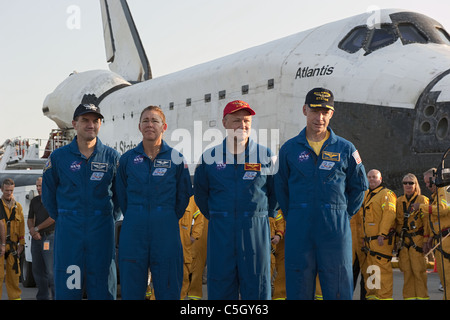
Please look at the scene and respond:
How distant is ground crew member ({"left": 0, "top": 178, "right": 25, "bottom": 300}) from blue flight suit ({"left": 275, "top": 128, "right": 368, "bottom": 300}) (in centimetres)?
480

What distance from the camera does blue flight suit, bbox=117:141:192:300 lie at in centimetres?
448

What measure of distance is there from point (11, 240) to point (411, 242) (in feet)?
17.0

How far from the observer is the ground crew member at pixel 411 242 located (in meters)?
7.00

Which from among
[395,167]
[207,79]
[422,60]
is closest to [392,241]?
[395,167]

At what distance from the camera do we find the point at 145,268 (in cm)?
452

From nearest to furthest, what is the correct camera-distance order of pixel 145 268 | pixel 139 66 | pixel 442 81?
pixel 145 268, pixel 442 81, pixel 139 66

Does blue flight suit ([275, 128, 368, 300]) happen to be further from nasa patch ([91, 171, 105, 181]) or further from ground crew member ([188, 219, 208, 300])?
ground crew member ([188, 219, 208, 300])

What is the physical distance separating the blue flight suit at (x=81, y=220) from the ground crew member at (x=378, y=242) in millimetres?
3449

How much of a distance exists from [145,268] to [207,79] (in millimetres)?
8698

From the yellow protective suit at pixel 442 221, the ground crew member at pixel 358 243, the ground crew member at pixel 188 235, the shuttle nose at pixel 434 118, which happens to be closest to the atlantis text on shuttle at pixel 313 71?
the shuttle nose at pixel 434 118

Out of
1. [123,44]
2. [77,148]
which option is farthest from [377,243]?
[123,44]

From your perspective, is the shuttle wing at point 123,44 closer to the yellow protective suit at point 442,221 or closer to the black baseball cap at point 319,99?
the yellow protective suit at point 442,221

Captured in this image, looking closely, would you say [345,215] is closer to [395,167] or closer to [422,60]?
[395,167]
